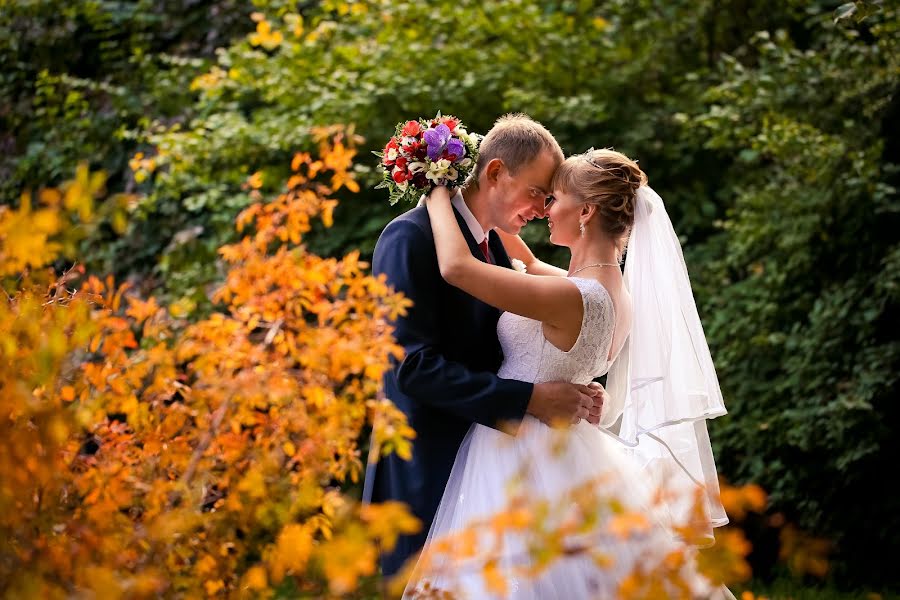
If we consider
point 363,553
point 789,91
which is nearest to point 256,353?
point 363,553

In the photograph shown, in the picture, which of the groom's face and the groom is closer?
the groom

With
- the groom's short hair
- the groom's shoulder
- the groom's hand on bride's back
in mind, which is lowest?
the groom's hand on bride's back

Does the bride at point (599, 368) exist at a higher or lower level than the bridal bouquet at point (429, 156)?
lower

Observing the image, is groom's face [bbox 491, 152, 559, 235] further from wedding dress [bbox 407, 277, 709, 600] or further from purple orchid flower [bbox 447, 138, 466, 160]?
wedding dress [bbox 407, 277, 709, 600]

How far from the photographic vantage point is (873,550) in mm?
4969

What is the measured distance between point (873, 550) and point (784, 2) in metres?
3.43

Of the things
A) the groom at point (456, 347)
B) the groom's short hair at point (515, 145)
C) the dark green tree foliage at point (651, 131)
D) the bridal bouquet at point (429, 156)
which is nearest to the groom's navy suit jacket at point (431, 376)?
the groom at point (456, 347)

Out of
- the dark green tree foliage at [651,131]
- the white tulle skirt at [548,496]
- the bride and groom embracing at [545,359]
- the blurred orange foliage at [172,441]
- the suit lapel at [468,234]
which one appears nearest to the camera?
the blurred orange foliage at [172,441]

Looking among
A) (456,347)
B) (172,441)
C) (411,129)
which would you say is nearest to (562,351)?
(456,347)

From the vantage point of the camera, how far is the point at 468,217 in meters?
3.16

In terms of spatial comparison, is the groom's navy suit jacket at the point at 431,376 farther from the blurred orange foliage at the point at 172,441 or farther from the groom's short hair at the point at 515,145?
the groom's short hair at the point at 515,145

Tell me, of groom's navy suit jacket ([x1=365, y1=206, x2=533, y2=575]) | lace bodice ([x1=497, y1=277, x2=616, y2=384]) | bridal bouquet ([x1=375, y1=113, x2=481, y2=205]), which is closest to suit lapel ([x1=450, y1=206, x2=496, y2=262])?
groom's navy suit jacket ([x1=365, y1=206, x2=533, y2=575])

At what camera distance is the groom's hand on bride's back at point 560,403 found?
9.67 ft

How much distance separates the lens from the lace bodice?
2.95m
